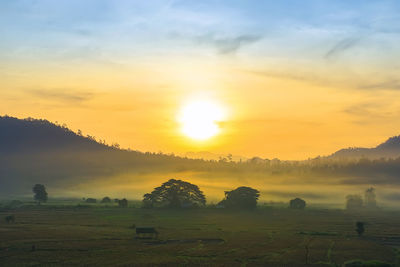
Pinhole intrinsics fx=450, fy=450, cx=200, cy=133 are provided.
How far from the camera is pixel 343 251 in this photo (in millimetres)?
71500

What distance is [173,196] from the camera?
17538 centimetres

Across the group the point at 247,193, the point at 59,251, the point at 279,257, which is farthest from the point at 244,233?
the point at 247,193

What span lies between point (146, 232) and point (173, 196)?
91.4m

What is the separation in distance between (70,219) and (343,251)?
7905 cm

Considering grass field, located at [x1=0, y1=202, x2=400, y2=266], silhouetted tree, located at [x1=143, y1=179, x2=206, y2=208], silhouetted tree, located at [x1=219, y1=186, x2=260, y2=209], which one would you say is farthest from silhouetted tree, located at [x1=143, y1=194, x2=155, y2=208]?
grass field, located at [x1=0, y1=202, x2=400, y2=266]

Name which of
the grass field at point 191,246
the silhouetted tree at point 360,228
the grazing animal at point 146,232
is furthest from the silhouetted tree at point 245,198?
the grazing animal at point 146,232

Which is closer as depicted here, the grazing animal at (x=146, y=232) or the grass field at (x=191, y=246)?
the grass field at (x=191, y=246)

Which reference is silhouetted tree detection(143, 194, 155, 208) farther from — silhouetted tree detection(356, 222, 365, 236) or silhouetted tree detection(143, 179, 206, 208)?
silhouetted tree detection(356, 222, 365, 236)

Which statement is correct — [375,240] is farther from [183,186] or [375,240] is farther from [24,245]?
[183,186]

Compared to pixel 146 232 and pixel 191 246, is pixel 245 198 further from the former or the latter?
pixel 191 246

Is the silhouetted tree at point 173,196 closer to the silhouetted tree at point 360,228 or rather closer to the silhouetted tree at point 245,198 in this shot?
the silhouetted tree at point 245,198

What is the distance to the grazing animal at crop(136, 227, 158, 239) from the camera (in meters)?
84.1

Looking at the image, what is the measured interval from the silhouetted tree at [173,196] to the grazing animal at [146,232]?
8492 centimetres

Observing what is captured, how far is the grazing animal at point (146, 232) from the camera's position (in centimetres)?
8412
